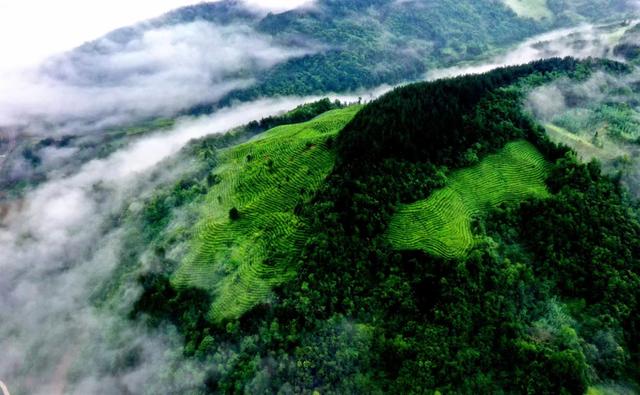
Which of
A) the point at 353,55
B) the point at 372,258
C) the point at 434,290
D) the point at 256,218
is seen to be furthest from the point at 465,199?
the point at 353,55

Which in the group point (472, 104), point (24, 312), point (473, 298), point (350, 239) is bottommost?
point (24, 312)

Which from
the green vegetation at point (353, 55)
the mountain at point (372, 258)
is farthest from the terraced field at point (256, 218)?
the green vegetation at point (353, 55)

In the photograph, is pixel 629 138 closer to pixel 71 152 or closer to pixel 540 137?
pixel 540 137

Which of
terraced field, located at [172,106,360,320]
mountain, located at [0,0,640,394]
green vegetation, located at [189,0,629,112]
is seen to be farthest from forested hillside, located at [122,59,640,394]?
green vegetation, located at [189,0,629,112]

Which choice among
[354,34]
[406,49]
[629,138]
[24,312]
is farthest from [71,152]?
[629,138]

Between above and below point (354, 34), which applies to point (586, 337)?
below

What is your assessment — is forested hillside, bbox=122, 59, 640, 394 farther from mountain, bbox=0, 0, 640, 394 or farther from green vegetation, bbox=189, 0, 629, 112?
green vegetation, bbox=189, 0, 629, 112

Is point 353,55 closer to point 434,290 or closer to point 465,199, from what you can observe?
point 465,199
